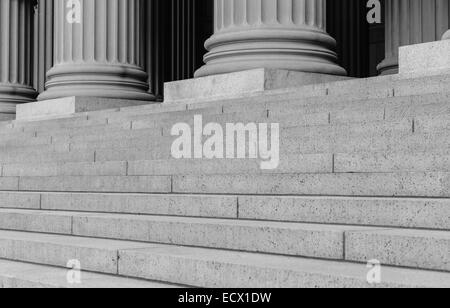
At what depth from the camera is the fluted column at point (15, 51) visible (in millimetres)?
34350

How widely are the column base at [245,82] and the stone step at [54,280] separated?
9163mm

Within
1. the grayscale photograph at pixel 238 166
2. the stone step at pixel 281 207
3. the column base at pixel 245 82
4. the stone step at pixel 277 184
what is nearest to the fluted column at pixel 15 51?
the grayscale photograph at pixel 238 166

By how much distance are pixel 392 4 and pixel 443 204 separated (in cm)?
1763

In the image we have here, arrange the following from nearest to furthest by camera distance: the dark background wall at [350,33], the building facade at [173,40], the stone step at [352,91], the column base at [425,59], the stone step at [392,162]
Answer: the stone step at [392,162]
the stone step at [352,91]
the column base at [425,59]
the building facade at [173,40]
the dark background wall at [350,33]

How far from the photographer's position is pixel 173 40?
41.4m

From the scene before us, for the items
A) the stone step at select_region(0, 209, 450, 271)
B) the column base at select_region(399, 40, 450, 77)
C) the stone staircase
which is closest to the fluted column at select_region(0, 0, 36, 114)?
the stone staircase

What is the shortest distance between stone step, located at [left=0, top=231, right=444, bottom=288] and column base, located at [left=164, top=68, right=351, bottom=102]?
26.6 ft

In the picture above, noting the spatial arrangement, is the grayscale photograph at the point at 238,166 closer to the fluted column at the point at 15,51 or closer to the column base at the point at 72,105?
the column base at the point at 72,105

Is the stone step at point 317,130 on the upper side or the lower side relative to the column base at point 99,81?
lower

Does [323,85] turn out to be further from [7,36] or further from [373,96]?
[7,36]

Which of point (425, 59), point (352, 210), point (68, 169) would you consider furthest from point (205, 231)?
point (425, 59)

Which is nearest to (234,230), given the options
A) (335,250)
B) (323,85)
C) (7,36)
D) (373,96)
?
(335,250)

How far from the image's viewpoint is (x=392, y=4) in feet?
85.3

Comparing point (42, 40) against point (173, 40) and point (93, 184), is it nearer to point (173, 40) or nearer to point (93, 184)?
point (173, 40)
